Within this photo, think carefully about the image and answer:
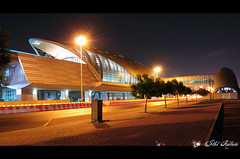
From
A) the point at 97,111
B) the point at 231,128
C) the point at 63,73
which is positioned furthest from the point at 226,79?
the point at 97,111

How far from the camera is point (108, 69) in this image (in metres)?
54.1

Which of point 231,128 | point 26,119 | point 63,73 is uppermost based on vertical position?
point 63,73

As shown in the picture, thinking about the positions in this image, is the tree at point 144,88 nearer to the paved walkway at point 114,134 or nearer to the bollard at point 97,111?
the bollard at point 97,111

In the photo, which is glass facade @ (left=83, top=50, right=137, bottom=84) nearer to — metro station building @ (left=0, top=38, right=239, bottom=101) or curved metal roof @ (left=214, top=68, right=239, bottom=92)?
metro station building @ (left=0, top=38, right=239, bottom=101)

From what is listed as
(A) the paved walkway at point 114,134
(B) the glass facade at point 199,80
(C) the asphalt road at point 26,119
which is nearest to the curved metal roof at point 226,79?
(B) the glass facade at point 199,80

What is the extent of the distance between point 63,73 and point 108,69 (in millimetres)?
18829

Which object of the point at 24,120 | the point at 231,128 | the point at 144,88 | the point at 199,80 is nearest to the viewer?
the point at 231,128

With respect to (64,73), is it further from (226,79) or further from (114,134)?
(226,79)

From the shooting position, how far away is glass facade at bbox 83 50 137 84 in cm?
5023

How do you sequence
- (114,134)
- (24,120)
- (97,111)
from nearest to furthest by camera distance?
(114,134)
(97,111)
(24,120)

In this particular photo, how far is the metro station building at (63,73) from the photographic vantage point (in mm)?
32531

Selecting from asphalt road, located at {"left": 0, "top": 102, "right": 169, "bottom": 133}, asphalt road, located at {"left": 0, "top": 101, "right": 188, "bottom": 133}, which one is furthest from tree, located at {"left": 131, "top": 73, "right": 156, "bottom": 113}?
asphalt road, located at {"left": 0, "top": 102, "right": 169, "bottom": 133}

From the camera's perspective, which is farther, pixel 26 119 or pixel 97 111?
pixel 26 119
